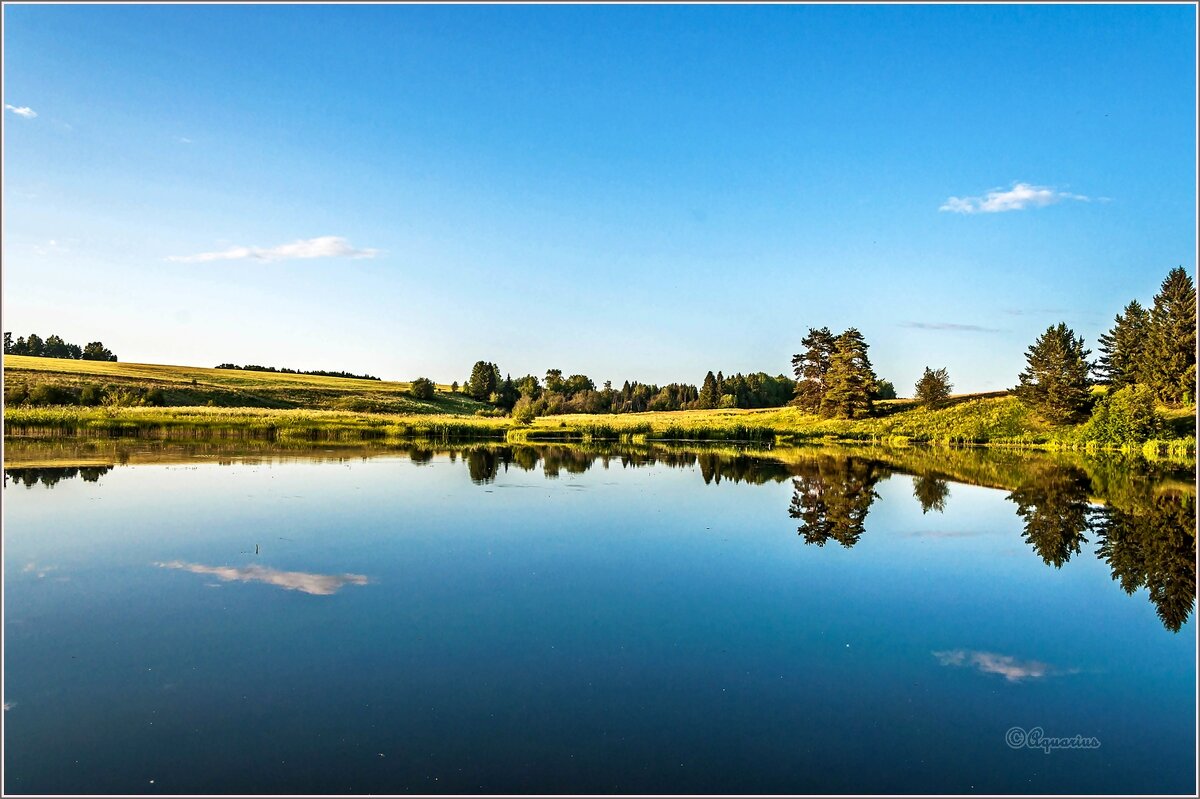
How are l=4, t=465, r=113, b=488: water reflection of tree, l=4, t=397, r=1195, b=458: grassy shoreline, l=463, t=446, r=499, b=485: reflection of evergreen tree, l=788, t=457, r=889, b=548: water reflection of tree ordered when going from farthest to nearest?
l=4, t=397, r=1195, b=458: grassy shoreline, l=463, t=446, r=499, b=485: reflection of evergreen tree, l=4, t=465, r=113, b=488: water reflection of tree, l=788, t=457, r=889, b=548: water reflection of tree

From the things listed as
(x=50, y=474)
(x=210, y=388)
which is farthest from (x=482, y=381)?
(x=50, y=474)

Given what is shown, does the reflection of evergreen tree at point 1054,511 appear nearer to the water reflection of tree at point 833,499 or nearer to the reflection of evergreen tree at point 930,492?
the reflection of evergreen tree at point 930,492

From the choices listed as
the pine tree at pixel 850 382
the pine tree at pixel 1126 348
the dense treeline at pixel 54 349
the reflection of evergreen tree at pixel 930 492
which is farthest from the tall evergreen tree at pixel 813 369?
the dense treeline at pixel 54 349

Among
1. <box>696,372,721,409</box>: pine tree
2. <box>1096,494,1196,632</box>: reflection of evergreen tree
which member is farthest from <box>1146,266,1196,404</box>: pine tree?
<box>696,372,721,409</box>: pine tree

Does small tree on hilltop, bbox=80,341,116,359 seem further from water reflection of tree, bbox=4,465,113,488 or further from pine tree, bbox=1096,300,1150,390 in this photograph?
pine tree, bbox=1096,300,1150,390

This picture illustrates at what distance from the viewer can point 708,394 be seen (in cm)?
12175

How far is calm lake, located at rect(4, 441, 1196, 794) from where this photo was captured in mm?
5965

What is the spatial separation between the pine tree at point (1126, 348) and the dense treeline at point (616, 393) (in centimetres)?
5827

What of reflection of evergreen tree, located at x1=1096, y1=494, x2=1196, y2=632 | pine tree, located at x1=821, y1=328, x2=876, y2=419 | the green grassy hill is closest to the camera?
reflection of evergreen tree, located at x1=1096, y1=494, x2=1196, y2=632

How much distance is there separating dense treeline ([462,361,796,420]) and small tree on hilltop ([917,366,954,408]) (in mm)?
46061

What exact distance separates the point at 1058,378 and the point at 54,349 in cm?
13725

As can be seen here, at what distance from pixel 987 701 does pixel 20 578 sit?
13.3 m

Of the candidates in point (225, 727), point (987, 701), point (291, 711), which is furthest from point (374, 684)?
point (987, 701)

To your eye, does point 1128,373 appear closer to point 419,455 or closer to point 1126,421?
point 1126,421
